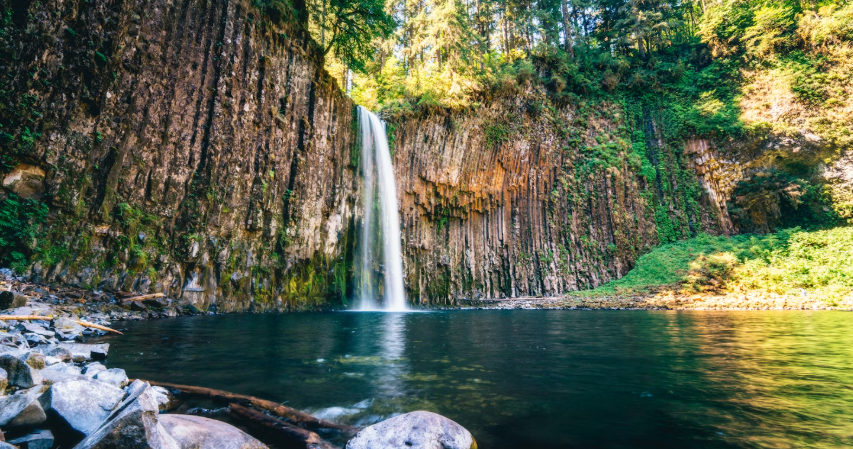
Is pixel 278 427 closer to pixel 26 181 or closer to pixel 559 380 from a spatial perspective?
pixel 559 380

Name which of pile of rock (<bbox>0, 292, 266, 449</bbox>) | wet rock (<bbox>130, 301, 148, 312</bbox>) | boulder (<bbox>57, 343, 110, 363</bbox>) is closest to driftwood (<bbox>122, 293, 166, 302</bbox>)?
wet rock (<bbox>130, 301, 148, 312</bbox>)

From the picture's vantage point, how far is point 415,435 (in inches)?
99.2

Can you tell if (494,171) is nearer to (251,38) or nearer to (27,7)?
(251,38)

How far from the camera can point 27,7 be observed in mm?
10406

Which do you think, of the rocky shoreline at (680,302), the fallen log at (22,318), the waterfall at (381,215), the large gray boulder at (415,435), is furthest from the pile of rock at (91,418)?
the rocky shoreline at (680,302)

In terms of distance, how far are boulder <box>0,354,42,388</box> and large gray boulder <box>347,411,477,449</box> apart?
273 cm

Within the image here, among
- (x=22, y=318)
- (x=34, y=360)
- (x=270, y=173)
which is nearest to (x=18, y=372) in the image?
(x=34, y=360)

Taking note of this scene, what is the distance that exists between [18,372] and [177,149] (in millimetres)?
12318

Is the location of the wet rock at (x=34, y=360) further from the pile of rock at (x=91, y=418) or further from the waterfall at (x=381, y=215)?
the waterfall at (x=381, y=215)

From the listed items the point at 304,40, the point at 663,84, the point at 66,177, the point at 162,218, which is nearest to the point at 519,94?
the point at 663,84

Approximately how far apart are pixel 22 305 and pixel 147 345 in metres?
3.61

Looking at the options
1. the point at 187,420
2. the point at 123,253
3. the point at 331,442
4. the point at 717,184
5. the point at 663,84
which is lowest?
the point at 331,442

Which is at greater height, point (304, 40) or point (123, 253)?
point (304, 40)

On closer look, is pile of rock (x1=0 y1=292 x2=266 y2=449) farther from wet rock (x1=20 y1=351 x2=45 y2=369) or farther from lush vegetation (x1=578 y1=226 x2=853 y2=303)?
lush vegetation (x1=578 y1=226 x2=853 y2=303)
